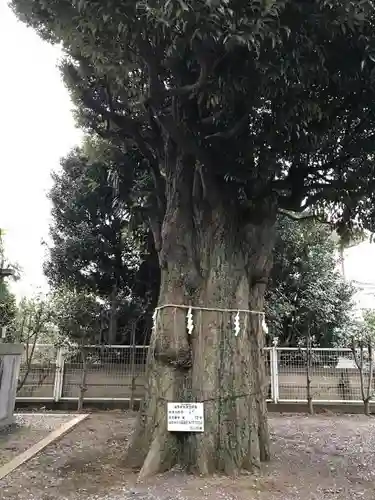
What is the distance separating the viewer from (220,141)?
589cm

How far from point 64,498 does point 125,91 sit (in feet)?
16.1

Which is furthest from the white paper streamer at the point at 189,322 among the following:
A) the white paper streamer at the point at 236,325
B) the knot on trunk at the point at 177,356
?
the white paper streamer at the point at 236,325

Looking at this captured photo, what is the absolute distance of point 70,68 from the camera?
6141 mm

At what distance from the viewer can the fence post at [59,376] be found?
1084 cm

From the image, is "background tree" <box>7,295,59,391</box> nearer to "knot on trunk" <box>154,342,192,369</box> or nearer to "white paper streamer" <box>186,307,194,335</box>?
"knot on trunk" <box>154,342,192,369</box>

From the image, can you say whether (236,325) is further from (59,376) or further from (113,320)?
(113,320)

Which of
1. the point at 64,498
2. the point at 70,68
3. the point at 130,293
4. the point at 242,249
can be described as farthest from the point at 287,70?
the point at 130,293

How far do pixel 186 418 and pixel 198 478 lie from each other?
639 mm

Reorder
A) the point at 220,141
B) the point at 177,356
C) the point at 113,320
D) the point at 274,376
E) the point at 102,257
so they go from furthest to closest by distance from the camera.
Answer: the point at 102,257
the point at 113,320
the point at 274,376
the point at 220,141
the point at 177,356

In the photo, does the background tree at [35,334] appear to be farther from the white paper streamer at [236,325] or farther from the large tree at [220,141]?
the white paper streamer at [236,325]

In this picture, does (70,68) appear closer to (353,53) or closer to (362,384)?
(353,53)

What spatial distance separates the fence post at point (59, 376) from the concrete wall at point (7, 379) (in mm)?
2025

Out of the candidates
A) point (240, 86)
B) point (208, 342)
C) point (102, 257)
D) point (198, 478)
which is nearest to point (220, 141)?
point (240, 86)

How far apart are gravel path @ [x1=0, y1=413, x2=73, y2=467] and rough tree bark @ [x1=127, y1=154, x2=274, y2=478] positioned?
78.0 inches
